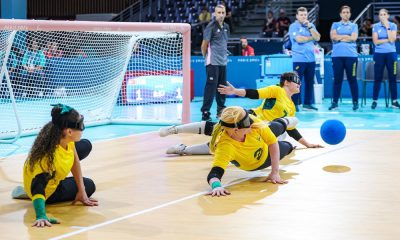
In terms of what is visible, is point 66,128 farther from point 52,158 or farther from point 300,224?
point 300,224

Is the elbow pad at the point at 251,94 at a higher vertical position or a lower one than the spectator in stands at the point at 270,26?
lower

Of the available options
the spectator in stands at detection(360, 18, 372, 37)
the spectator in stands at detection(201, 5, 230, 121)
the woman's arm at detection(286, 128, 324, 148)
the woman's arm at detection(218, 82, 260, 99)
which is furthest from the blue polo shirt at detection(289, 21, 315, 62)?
the woman's arm at detection(218, 82, 260, 99)

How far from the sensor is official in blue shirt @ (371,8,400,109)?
625 inches

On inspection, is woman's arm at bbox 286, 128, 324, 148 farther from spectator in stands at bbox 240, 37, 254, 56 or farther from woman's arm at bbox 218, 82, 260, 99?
spectator in stands at bbox 240, 37, 254, 56

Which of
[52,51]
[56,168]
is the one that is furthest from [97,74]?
[56,168]

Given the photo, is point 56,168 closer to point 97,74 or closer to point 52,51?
point 52,51

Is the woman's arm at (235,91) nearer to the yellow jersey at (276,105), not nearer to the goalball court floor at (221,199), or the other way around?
the yellow jersey at (276,105)

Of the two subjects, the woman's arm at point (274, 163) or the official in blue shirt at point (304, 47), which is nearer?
the woman's arm at point (274, 163)

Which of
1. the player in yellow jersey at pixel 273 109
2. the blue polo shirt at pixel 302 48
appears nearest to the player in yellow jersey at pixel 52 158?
the player in yellow jersey at pixel 273 109

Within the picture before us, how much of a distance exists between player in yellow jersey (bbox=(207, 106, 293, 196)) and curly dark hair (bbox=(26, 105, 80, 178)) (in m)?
1.46

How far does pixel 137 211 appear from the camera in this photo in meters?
6.17

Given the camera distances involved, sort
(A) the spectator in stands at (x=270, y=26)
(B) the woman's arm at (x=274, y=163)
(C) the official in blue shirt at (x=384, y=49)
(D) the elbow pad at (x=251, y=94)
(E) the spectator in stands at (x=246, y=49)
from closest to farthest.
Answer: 1. (B) the woman's arm at (x=274, y=163)
2. (D) the elbow pad at (x=251, y=94)
3. (C) the official in blue shirt at (x=384, y=49)
4. (E) the spectator in stands at (x=246, y=49)
5. (A) the spectator in stands at (x=270, y=26)

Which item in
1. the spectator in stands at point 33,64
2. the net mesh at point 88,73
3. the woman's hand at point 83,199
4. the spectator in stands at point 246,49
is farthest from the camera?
the spectator in stands at point 246,49

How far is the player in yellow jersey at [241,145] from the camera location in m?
6.75
